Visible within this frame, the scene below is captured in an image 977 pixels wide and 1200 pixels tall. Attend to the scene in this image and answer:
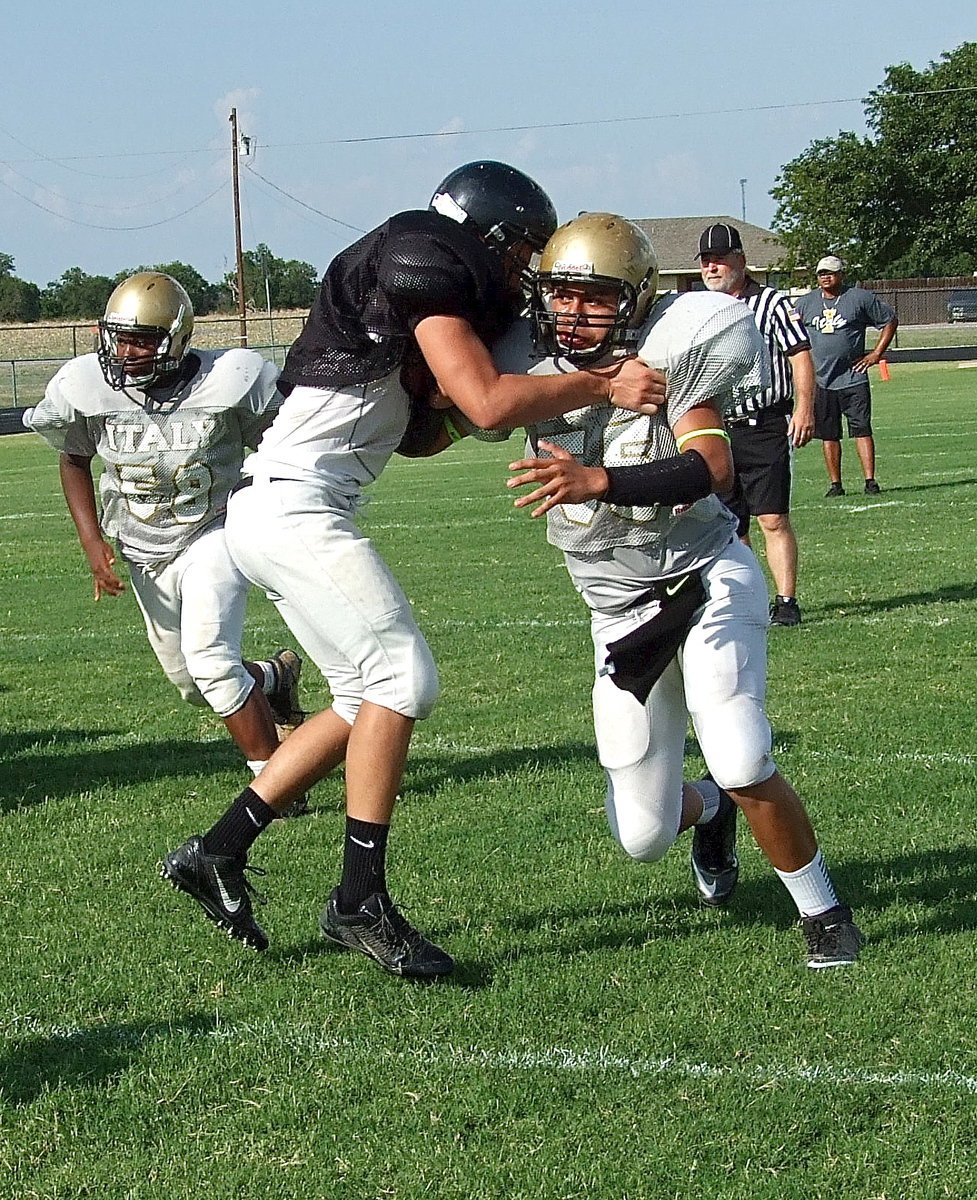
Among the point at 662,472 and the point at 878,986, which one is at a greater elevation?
the point at 662,472

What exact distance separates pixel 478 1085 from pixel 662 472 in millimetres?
1289

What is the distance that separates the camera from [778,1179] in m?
2.80

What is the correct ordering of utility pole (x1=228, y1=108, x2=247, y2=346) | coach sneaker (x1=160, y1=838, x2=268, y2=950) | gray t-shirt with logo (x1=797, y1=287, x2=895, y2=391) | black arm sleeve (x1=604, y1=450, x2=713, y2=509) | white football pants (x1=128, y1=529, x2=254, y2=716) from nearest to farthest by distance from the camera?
black arm sleeve (x1=604, y1=450, x2=713, y2=509), coach sneaker (x1=160, y1=838, x2=268, y2=950), white football pants (x1=128, y1=529, x2=254, y2=716), gray t-shirt with logo (x1=797, y1=287, x2=895, y2=391), utility pole (x1=228, y1=108, x2=247, y2=346)

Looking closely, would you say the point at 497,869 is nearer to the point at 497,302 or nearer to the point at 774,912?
the point at 774,912

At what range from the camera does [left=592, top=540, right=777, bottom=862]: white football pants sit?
363 centimetres

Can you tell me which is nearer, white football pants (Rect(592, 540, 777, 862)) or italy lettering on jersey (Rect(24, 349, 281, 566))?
white football pants (Rect(592, 540, 777, 862))

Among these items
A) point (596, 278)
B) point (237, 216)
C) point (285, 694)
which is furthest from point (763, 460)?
point (237, 216)

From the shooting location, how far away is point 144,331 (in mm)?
5082

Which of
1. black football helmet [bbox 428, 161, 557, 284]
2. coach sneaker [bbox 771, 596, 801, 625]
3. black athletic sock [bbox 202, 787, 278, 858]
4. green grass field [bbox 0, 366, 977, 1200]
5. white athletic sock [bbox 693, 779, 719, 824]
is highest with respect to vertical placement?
black football helmet [bbox 428, 161, 557, 284]

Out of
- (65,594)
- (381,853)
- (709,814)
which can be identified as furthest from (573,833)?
(65,594)

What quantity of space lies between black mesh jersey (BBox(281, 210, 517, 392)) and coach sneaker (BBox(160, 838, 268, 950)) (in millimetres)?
1133

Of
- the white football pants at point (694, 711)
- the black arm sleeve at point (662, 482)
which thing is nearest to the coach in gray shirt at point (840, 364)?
the white football pants at point (694, 711)

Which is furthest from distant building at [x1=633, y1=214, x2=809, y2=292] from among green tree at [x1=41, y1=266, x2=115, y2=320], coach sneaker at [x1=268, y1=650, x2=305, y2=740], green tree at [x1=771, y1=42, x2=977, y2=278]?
coach sneaker at [x1=268, y1=650, x2=305, y2=740]

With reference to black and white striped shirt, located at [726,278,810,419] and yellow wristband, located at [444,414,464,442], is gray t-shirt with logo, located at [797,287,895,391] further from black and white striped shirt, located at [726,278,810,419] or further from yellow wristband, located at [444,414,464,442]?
yellow wristband, located at [444,414,464,442]
